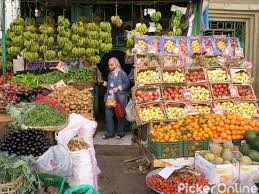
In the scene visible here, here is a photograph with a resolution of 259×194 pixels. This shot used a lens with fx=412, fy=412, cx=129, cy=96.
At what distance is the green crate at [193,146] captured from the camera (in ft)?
19.0

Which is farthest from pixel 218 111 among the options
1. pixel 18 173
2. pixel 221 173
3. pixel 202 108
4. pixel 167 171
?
pixel 18 173

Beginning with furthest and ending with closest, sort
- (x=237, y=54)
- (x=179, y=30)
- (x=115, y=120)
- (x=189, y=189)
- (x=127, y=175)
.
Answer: (x=115, y=120) → (x=179, y=30) → (x=237, y=54) → (x=127, y=175) → (x=189, y=189)

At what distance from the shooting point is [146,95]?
22.3 ft

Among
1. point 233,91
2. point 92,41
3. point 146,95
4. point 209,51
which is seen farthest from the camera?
point 92,41

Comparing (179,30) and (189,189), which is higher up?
(179,30)

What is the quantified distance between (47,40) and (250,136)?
472 centimetres

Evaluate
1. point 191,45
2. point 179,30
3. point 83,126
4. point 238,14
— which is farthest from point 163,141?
point 238,14

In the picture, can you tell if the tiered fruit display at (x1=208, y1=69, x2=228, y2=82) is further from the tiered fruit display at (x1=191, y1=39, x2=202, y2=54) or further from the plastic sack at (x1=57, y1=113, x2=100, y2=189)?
the plastic sack at (x1=57, y1=113, x2=100, y2=189)

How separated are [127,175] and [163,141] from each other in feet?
4.20

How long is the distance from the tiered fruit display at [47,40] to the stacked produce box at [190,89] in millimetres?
2093

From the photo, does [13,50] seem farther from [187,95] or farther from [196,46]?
[187,95]

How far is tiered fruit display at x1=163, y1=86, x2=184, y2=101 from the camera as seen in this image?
6.83m

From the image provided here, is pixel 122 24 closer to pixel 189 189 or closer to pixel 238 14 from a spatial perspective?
pixel 238 14

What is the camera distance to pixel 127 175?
669 centimetres
